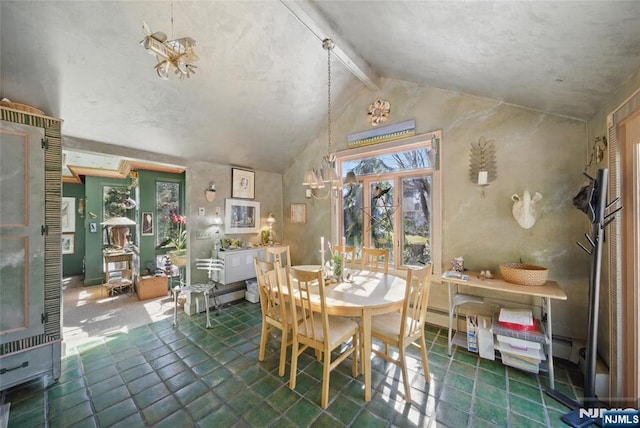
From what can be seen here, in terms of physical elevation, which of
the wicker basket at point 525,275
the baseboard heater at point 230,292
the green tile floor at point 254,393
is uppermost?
the wicker basket at point 525,275

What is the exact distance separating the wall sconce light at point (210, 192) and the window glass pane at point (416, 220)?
321 cm

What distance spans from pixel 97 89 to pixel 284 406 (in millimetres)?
3531

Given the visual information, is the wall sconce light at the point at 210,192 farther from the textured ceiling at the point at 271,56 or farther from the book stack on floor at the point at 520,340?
the book stack on floor at the point at 520,340

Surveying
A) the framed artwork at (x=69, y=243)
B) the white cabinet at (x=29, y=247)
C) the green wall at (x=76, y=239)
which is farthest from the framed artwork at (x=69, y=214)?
the white cabinet at (x=29, y=247)

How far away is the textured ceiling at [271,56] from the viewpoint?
1638 millimetres

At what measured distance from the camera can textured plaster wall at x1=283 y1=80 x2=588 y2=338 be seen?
8.16 ft

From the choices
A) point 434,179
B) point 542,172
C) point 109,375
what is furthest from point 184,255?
point 542,172

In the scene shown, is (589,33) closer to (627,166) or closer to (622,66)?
(622,66)

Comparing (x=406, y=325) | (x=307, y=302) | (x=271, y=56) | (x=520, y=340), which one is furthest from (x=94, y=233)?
(x=520, y=340)

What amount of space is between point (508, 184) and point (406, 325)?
213cm

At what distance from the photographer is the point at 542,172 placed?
2.61 meters

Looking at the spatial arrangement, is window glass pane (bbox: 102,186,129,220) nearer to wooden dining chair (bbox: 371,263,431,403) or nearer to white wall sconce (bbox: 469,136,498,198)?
wooden dining chair (bbox: 371,263,431,403)

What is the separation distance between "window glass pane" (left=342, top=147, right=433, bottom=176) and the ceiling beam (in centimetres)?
112

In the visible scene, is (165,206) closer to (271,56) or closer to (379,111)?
(271,56)
